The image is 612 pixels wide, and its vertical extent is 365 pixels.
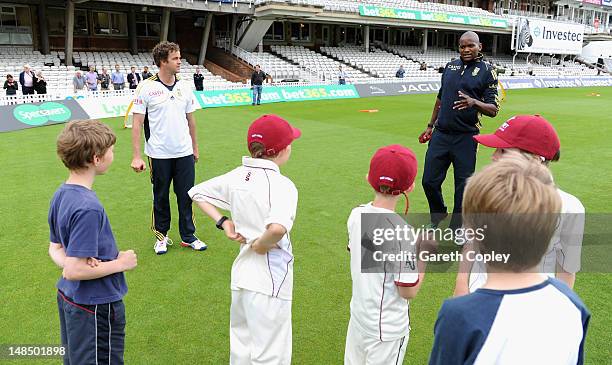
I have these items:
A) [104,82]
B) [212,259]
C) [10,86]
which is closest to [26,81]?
[10,86]

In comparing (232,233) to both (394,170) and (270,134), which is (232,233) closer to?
(270,134)

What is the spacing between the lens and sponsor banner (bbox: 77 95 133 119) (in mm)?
16156

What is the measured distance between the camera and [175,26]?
32.5 meters

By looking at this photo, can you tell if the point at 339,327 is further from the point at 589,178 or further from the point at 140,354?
the point at 589,178

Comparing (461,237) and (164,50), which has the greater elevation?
(164,50)

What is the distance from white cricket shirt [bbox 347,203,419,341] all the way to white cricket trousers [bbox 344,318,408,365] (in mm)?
36

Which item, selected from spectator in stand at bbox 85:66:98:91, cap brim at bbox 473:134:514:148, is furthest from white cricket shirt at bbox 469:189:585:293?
spectator in stand at bbox 85:66:98:91

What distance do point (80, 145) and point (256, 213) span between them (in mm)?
951

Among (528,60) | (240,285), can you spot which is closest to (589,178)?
(240,285)

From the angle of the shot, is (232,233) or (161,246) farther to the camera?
(161,246)

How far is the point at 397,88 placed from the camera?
26.7 meters

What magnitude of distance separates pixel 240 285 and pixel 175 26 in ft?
109

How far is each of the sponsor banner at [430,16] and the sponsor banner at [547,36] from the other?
208 cm

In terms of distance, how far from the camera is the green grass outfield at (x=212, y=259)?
3.50 m
